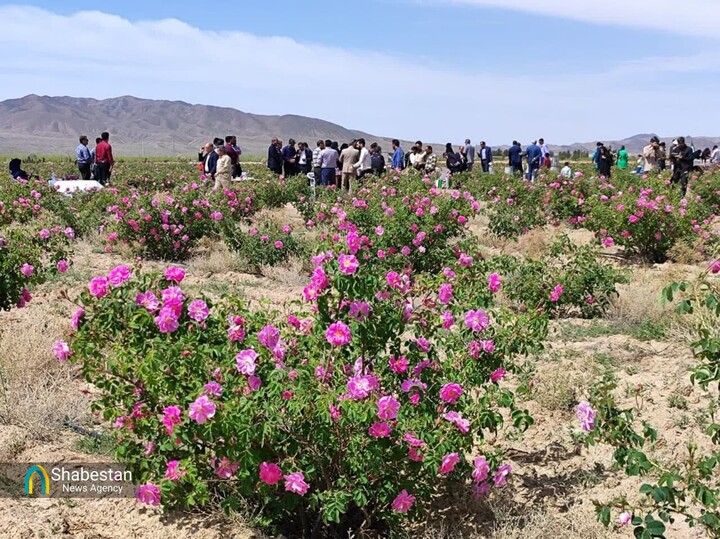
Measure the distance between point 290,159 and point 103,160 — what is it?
13.2 ft

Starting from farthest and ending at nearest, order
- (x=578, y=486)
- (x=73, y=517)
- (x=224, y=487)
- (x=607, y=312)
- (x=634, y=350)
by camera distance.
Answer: (x=607, y=312) → (x=634, y=350) → (x=578, y=486) → (x=73, y=517) → (x=224, y=487)

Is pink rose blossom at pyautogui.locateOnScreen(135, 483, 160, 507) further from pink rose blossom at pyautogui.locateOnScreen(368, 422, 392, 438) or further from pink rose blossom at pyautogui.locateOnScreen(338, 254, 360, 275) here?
pink rose blossom at pyautogui.locateOnScreen(338, 254, 360, 275)

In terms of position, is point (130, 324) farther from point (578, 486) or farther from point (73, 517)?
point (578, 486)

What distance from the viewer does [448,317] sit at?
337 centimetres

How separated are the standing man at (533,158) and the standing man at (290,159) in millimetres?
6815

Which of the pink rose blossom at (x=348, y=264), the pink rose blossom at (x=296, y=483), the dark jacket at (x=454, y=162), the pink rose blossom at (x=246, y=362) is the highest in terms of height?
the dark jacket at (x=454, y=162)

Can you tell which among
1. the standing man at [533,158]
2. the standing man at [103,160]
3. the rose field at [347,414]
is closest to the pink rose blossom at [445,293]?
the rose field at [347,414]

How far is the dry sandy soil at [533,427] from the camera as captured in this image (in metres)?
3.55

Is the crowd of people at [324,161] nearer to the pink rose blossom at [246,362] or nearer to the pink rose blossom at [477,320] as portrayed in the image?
the pink rose blossom at [477,320]

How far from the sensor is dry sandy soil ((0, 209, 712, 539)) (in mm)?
3547

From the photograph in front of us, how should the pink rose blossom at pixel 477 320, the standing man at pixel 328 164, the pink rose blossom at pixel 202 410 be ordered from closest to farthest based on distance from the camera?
the pink rose blossom at pixel 202 410 → the pink rose blossom at pixel 477 320 → the standing man at pixel 328 164

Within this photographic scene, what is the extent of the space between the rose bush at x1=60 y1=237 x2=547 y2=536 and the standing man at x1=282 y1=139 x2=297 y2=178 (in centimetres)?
1440

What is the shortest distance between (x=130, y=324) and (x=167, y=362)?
0.76 feet

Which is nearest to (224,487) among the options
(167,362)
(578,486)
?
(167,362)
